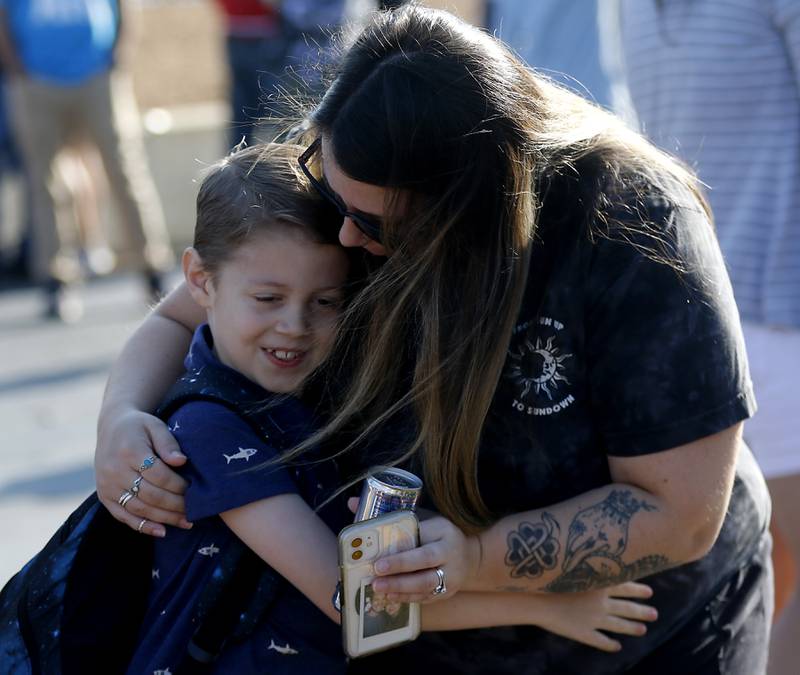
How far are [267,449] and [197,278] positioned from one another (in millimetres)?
407

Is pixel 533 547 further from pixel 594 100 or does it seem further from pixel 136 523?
pixel 594 100

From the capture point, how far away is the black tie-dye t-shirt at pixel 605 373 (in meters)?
1.77

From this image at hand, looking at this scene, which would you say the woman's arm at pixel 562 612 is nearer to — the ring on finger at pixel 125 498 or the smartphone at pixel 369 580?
the smartphone at pixel 369 580

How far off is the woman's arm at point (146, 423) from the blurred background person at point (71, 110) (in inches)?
176

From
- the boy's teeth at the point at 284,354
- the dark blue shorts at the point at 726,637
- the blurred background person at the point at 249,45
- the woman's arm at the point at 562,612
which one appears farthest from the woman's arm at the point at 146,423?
the blurred background person at the point at 249,45

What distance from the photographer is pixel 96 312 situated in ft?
23.9

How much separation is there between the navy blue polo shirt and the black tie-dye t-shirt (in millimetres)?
231

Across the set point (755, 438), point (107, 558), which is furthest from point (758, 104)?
point (107, 558)

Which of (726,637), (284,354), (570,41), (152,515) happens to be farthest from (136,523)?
(570,41)

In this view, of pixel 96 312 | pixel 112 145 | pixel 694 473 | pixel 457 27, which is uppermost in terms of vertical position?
pixel 457 27

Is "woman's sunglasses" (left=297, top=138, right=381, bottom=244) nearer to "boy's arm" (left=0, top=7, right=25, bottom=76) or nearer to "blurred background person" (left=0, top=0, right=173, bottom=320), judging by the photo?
"blurred background person" (left=0, top=0, right=173, bottom=320)

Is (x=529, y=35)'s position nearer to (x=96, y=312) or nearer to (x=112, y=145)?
(x=112, y=145)

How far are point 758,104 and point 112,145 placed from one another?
4.79 metres

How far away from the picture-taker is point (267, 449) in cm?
198
